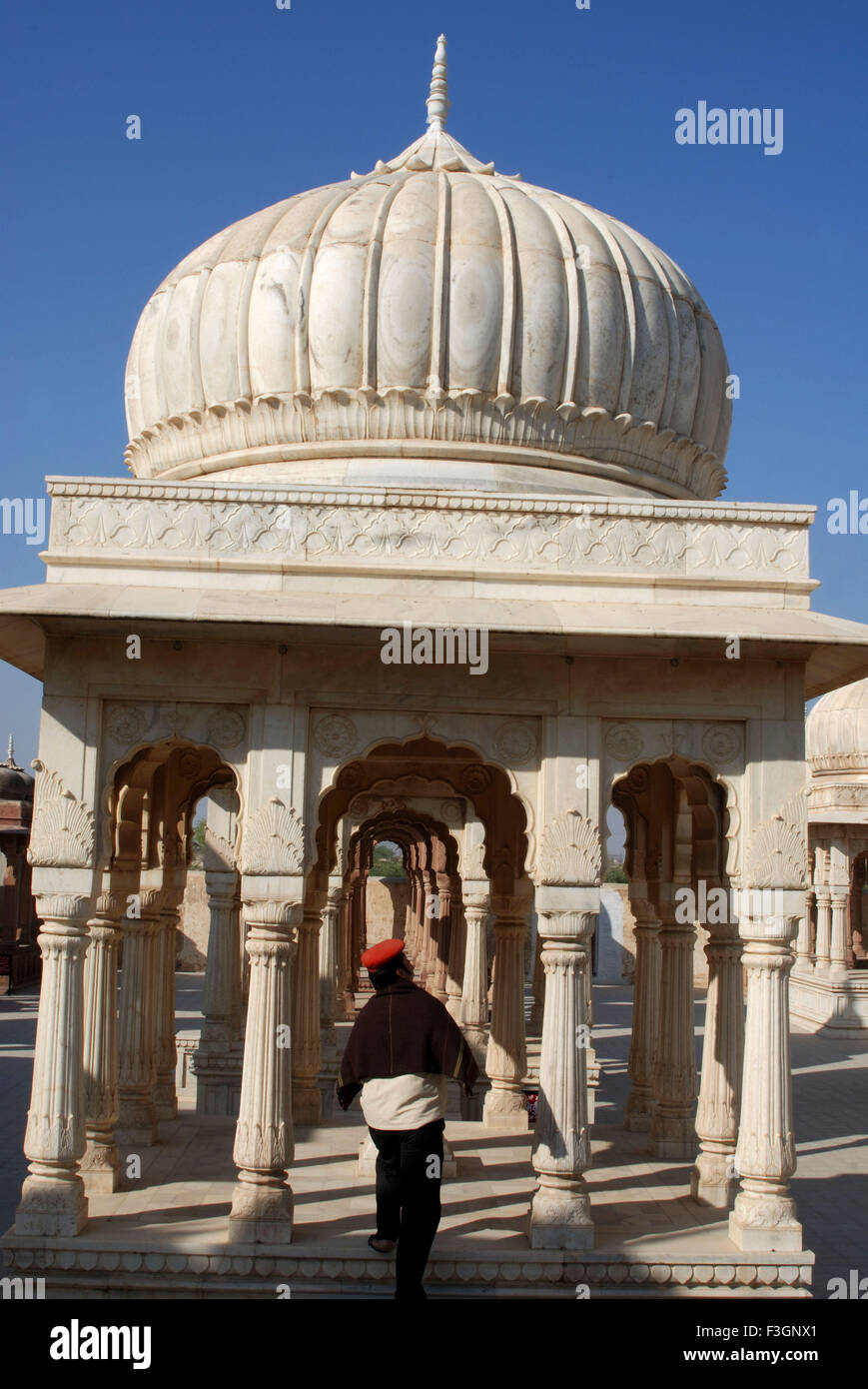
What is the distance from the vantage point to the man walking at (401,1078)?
8227 millimetres

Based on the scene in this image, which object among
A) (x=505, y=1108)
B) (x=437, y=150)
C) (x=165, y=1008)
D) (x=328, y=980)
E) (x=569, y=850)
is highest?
(x=437, y=150)

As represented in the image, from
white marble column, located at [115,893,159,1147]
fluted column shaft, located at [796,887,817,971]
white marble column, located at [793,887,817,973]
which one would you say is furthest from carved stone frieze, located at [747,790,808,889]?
fluted column shaft, located at [796,887,817,971]

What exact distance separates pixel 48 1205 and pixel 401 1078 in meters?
2.40

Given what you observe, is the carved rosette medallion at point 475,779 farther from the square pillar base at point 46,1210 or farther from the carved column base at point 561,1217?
the square pillar base at point 46,1210

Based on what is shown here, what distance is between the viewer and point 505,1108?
43.4 ft

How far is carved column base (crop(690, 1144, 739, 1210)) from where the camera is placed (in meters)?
10.0

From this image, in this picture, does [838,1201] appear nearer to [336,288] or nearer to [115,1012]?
[115,1012]

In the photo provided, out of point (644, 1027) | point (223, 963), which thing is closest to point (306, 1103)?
point (223, 963)

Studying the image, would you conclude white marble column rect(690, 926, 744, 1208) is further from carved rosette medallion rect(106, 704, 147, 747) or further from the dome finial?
the dome finial

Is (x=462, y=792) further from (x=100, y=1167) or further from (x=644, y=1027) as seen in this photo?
(x=100, y=1167)

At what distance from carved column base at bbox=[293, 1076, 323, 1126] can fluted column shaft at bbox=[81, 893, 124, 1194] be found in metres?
2.69

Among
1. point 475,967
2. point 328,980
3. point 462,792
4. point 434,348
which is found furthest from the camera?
point 475,967

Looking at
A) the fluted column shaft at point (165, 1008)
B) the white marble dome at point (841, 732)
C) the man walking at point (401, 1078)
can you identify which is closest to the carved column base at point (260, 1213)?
the man walking at point (401, 1078)
